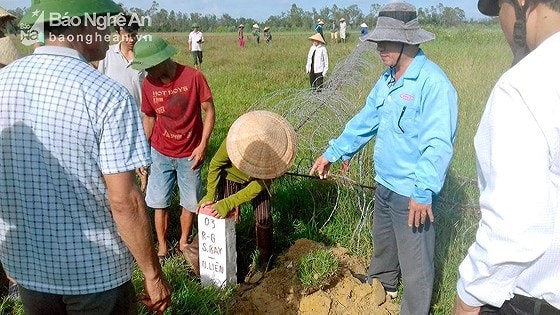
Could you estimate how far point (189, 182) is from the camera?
385 centimetres

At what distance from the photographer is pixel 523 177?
1187 mm

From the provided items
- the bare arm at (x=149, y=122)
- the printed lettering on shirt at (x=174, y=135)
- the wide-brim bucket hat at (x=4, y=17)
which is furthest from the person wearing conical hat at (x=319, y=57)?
the wide-brim bucket hat at (x=4, y=17)

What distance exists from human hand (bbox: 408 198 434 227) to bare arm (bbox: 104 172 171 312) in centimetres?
132

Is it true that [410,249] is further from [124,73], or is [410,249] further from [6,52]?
[6,52]

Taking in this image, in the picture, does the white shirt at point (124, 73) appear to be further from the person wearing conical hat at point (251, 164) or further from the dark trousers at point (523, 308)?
the dark trousers at point (523, 308)

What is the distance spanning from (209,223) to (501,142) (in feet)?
7.62

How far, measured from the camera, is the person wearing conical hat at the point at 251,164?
9.85 feet

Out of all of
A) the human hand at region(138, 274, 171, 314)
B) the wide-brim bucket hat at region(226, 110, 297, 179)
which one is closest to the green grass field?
the wide-brim bucket hat at region(226, 110, 297, 179)

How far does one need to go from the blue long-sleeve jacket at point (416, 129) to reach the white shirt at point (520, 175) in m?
1.24

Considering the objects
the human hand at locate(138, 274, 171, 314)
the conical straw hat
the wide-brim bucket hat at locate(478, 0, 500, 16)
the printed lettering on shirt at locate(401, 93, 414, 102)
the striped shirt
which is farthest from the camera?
the conical straw hat

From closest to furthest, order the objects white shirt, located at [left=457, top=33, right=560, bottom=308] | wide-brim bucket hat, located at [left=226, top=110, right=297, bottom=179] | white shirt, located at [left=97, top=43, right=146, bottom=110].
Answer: white shirt, located at [left=457, top=33, right=560, bottom=308] < wide-brim bucket hat, located at [left=226, top=110, right=297, bottom=179] < white shirt, located at [left=97, top=43, right=146, bottom=110]

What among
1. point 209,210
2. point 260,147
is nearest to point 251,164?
point 260,147

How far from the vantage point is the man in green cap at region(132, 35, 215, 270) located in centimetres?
362

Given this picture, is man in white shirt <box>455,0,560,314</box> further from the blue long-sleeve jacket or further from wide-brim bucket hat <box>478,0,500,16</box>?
the blue long-sleeve jacket
